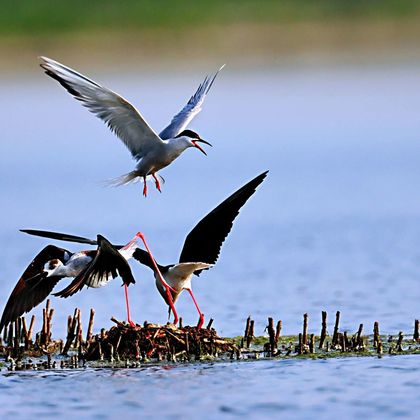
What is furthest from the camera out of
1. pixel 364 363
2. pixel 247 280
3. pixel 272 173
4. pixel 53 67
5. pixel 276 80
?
pixel 276 80

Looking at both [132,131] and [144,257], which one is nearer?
[144,257]

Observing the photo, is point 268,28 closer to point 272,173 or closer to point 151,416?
point 272,173

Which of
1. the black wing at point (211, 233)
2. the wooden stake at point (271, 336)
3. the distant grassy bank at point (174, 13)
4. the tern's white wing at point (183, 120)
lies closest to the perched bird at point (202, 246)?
the black wing at point (211, 233)

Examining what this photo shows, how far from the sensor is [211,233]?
1188 cm

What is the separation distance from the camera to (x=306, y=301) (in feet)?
47.8

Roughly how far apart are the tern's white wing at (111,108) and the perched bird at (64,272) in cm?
125

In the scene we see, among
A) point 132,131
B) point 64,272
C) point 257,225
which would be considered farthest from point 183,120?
point 257,225

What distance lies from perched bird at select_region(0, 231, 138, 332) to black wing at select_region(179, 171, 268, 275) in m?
0.51

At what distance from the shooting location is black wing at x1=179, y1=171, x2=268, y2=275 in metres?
11.8

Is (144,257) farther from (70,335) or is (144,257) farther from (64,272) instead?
(70,335)

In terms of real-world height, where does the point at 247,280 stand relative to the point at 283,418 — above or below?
above

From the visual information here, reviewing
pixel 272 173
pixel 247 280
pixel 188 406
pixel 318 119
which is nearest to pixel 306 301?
pixel 247 280

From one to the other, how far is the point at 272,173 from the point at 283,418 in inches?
730

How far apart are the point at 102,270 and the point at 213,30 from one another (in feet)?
128
